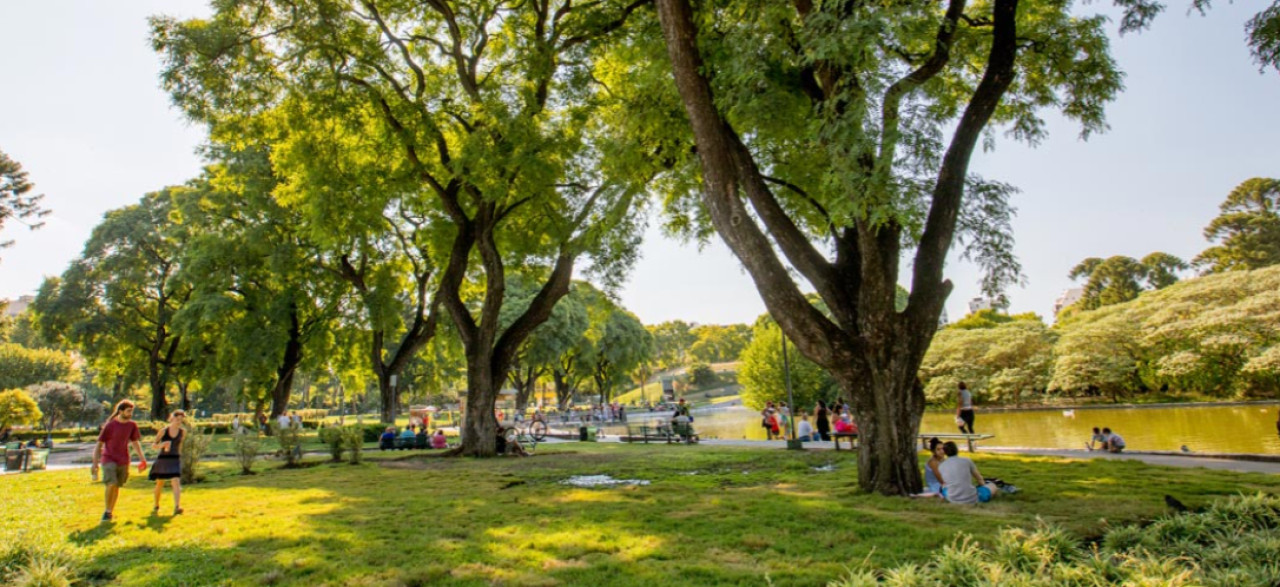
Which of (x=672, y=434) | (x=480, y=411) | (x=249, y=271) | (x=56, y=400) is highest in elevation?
(x=249, y=271)

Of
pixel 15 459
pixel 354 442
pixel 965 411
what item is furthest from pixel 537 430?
pixel 965 411

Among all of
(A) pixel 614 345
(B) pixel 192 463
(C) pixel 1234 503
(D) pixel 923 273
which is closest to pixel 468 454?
(B) pixel 192 463

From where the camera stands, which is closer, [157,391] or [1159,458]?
[1159,458]

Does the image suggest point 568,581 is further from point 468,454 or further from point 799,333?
point 468,454

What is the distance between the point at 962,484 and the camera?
24.0 feet

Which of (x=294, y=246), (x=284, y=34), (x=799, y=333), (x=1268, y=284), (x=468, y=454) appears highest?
(x=284, y=34)

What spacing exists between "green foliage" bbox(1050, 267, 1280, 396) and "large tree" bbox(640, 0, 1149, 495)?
2877 cm

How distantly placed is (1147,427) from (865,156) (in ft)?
84.1

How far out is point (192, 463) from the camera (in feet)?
38.4

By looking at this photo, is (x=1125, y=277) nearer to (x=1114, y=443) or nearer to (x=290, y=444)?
(x=1114, y=443)

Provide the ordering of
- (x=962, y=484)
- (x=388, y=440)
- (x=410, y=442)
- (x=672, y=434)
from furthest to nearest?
1. (x=672, y=434)
2. (x=410, y=442)
3. (x=388, y=440)
4. (x=962, y=484)

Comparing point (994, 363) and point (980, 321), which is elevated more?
point (980, 321)

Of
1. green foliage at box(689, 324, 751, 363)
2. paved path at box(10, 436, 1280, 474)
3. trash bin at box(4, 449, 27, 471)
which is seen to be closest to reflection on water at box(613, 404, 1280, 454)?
paved path at box(10, 436, 1280, 474)

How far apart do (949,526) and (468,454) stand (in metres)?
13.0
